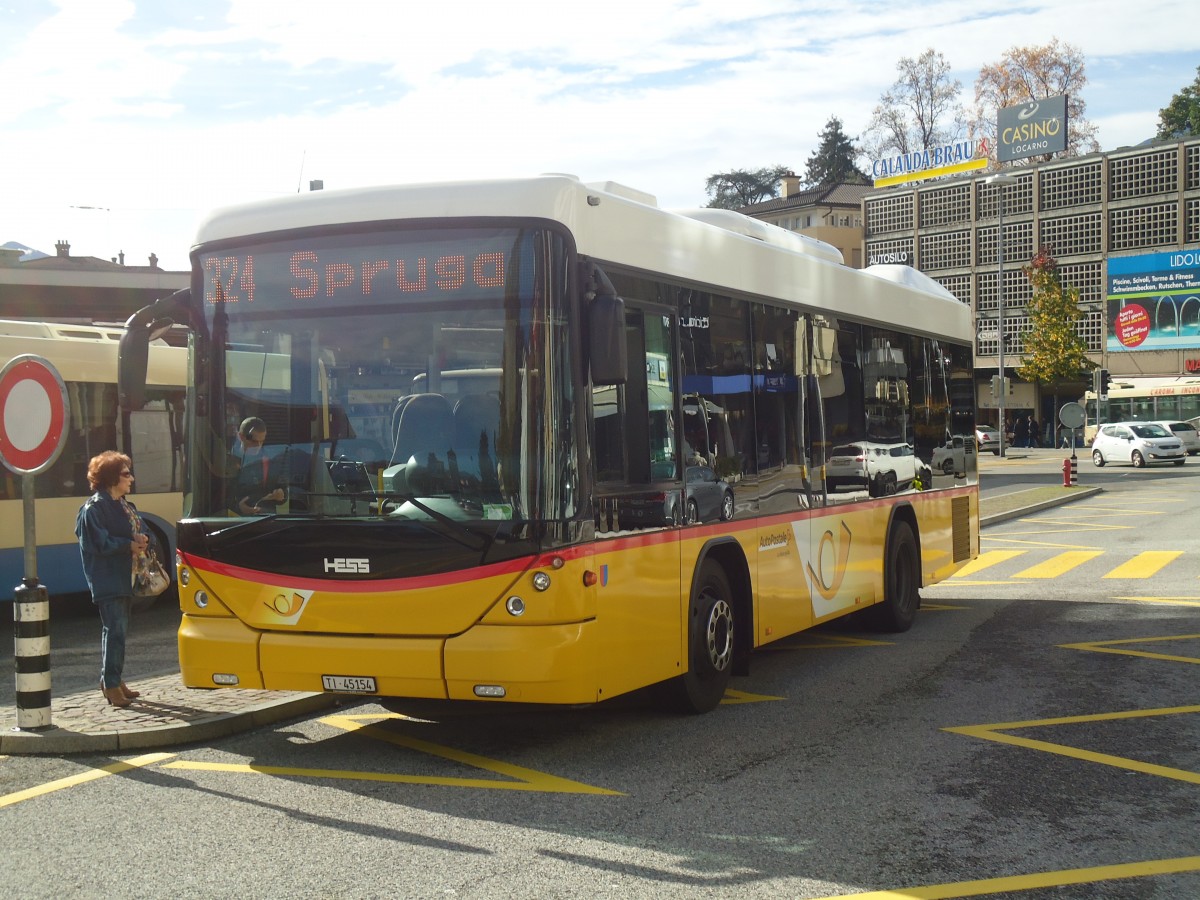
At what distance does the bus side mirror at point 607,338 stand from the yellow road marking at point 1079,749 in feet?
9.85

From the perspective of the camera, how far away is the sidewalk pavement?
7.70 metres

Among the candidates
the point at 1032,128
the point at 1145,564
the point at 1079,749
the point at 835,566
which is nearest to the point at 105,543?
the point at 835,566

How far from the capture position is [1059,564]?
1838 centimetres

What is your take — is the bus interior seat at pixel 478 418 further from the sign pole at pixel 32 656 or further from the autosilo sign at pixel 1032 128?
the autosilo sign at pixel 1032 128

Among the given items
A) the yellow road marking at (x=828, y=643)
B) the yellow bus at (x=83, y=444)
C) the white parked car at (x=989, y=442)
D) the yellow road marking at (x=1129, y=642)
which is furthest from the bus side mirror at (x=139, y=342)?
the white parked car at (x=989, y=442)

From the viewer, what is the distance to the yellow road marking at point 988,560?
707 inches

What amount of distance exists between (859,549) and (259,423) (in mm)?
5534

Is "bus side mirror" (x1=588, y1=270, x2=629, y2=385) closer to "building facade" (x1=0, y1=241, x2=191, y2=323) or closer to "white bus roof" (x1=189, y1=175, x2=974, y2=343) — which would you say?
"white bus roof" (x1=189, y1=175, x2=974, y2=343)

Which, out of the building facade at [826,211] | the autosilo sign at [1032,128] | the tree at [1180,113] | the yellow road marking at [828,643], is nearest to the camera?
the yellow road marking at [828,643]

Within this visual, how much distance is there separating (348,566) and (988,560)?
14.0 meters

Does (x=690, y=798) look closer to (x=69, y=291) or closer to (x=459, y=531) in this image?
(x=459, y=531)

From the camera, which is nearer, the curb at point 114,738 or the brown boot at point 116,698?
the curb at point 114,738

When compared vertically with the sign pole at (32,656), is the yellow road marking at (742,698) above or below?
below

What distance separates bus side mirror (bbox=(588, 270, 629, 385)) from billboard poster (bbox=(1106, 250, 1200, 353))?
6970 cm
